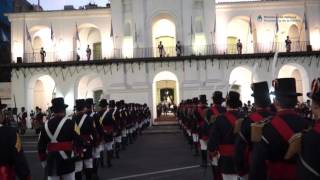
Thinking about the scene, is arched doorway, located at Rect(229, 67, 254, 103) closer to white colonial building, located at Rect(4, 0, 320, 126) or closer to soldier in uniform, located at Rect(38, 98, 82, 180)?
white colonial building, located at Rect(4, 0, 320, 126)

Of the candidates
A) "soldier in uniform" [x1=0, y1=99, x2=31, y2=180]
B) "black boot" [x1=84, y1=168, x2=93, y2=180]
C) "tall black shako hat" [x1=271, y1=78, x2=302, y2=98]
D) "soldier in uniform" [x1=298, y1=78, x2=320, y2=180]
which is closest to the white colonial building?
"black boot" [x1=84, y1=168, x2=93, y2=180]

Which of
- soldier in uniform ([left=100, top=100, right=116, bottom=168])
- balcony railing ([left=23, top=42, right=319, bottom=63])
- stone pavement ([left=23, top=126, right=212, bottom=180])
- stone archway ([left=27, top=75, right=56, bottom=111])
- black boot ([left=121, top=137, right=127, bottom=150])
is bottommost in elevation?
stone pavement ([left=23, top=126, right=212, bottom=180])

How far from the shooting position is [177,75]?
39.8 meters

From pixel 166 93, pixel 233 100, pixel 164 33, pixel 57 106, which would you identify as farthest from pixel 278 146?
pixel 166 93

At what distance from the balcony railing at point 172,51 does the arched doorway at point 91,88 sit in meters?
2.15

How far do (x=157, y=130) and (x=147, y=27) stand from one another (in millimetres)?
11072

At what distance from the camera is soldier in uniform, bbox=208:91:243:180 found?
324 inches

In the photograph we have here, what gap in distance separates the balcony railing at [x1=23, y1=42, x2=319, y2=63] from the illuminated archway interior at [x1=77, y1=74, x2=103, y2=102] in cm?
218

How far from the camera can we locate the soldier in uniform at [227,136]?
8.23 meters

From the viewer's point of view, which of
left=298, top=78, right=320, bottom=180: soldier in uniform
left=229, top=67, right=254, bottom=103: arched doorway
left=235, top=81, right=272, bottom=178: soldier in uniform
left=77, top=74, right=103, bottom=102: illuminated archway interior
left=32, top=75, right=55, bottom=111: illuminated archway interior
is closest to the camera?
left=298, top=78, right=320, bottom=180: soldier in uniform

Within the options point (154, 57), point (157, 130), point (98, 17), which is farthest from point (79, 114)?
point (98, 17)

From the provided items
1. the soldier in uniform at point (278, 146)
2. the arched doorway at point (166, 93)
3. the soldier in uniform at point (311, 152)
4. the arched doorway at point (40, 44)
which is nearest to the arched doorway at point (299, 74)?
the arched doorway at point (166, 93)

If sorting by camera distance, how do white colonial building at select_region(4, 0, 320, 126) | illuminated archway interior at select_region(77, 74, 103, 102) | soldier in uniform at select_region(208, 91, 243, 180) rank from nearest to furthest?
1. soldier in uniform at select_region(208, 91, 243, 180)
2. white colonial building at select_region(4, 0, 320, 126)
3. illuminated archway interior at select_region(77, 74, 103, 102)

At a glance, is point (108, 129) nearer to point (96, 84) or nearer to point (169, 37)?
point (96, 84)
